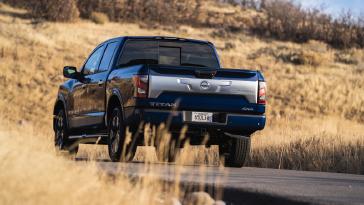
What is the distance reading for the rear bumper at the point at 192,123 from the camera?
38.0ft

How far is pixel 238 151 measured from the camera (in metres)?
12.5

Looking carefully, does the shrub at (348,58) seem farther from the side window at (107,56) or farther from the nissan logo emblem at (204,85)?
the nissan logo emblem at (204,85)

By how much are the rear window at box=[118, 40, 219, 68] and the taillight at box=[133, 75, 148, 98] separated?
1.89m

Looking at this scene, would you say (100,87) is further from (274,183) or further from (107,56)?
(274,183)

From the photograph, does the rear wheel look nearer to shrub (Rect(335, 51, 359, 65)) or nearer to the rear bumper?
the rear bumper

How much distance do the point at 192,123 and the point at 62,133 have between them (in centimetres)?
399

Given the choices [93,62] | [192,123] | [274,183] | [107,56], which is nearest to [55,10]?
[93,62]

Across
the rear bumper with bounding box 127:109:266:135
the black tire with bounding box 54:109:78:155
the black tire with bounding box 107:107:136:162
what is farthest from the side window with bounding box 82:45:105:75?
the rear bumper with bounding box 127:109:266:135

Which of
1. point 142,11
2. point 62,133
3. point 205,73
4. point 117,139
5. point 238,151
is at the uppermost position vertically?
point 205,73

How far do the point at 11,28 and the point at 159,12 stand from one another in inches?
565

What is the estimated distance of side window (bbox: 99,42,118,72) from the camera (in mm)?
13414

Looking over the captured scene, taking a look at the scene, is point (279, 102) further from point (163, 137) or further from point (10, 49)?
point (163, 137)

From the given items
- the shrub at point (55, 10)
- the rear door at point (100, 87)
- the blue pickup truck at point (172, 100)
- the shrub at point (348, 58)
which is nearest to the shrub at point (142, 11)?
the shrub at point (55, 10)

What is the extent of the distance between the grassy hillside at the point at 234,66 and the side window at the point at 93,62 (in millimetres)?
13437
